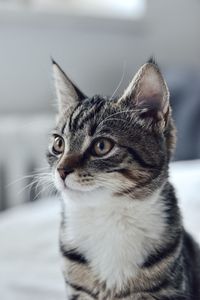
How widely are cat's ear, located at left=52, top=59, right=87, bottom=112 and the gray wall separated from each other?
1.03m

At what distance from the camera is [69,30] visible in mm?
1896

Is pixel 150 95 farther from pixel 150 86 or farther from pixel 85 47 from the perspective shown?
pixel 85 47

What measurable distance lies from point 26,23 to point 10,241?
845 mm

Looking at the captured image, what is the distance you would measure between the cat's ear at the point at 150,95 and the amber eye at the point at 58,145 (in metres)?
0.10

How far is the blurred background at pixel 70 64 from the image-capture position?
1.66m

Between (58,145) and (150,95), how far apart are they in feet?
0.49

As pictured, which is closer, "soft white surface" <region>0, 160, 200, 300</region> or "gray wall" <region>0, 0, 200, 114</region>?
"soft white surface" <region>0, 160, 200, 300</region>

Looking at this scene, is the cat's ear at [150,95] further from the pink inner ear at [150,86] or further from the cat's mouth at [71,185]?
the cat's mouth at [71,185]

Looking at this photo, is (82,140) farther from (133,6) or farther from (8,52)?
(133,6)

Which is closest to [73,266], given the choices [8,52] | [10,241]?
[10,241]

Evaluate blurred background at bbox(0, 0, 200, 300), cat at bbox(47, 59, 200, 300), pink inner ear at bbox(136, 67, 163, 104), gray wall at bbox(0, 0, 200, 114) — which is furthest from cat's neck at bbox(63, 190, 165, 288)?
gray wall at bbox(0, 0, 200, 114)

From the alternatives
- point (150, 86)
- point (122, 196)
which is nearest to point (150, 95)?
point (150, 86)

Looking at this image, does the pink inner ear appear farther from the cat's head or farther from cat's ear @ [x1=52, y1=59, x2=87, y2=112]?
cat's ear @ [x1=52, y1=59, x2=87, y2=112]

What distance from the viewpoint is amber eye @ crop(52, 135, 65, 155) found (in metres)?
0.73
